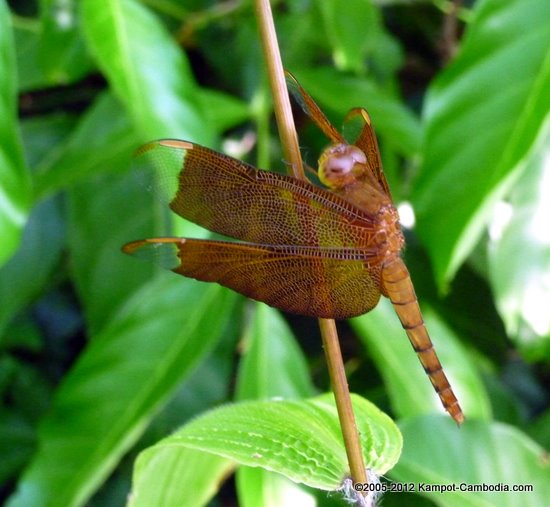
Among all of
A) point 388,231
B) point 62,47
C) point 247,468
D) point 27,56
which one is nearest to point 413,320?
point 388,231

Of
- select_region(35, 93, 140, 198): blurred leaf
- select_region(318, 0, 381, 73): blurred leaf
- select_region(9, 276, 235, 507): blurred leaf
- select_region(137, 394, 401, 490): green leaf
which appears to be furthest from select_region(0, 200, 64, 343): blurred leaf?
select_region(137, 394, 401, 490): green leaf

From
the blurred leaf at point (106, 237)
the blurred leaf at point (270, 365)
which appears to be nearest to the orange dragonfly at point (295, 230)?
the blurred leaf at point (270, 365)

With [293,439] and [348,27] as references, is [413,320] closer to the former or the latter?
[293,439]

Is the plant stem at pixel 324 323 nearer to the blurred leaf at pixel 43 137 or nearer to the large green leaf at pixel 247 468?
the large green leaf at pixel 247 468

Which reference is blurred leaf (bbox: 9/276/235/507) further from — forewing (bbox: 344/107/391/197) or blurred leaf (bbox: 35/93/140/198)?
forewing (bbox: 344/107/391/197)

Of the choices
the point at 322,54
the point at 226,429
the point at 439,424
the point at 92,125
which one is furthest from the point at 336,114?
the point at 226,429

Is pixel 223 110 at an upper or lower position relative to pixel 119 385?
upper

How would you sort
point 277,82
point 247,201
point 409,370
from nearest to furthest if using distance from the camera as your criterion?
1. point 277,82
2. point 247,201
3. point 409,370
